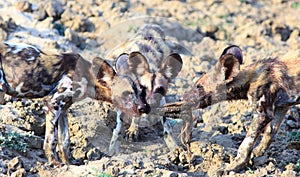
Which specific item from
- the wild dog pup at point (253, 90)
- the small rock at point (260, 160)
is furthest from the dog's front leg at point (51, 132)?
the small rock at point (260, 160)

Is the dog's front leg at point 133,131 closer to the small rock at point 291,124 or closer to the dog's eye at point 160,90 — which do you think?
the dog's eye at point 160,90

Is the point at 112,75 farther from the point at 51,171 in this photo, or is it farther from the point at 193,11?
the point at 193,11

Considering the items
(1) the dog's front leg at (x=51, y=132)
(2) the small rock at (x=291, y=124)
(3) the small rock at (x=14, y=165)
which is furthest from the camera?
(2) the small rock at (x=291, y=124)

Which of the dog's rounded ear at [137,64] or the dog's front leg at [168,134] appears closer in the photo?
the dog's rounded ear at [137,64]

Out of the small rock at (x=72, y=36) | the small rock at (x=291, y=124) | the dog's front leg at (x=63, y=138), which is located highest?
Result: the small rock at (x=72, y=36)

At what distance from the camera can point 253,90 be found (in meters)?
10.9

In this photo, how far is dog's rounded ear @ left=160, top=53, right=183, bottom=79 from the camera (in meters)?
11.6

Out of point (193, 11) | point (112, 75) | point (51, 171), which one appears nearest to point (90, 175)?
point (51, 171)

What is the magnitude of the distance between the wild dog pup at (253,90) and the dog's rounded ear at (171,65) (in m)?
0.81

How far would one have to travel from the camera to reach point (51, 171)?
9992mm

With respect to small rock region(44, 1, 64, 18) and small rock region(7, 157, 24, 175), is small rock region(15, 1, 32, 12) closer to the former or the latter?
small rock region(44, 1, 64, 18)

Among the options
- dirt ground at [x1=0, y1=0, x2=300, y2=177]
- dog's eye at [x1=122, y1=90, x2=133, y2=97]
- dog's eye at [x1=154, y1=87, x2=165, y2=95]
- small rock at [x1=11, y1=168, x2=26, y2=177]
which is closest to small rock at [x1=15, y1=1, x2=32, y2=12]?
dirt ground at [x1=0, y1=0, x2=300, y2=177]

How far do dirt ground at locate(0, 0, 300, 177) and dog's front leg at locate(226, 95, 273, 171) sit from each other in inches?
8.0

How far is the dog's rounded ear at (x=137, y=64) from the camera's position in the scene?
1127 centimetres
